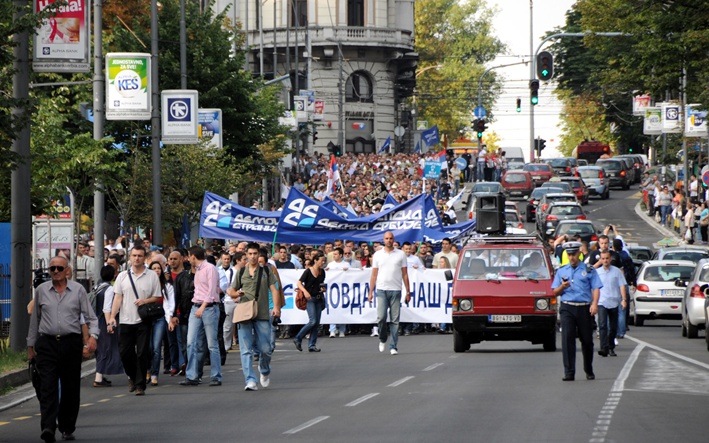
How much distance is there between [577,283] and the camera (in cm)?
1900

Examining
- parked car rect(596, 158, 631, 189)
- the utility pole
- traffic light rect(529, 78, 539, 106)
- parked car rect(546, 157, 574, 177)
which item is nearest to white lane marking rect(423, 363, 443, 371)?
the utility pole

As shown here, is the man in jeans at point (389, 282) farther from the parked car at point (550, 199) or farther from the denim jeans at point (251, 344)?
the parked car at point (550, 199)

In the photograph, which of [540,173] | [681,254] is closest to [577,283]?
[681,254]

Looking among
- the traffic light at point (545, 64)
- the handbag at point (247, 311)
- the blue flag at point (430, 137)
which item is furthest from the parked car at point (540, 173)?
the handbag at point (247, 311)

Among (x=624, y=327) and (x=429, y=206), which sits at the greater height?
(x=429, y=206)

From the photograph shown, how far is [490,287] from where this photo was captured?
23359mm

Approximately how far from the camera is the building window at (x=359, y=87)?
106 m

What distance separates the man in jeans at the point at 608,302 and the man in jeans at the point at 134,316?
776 cm

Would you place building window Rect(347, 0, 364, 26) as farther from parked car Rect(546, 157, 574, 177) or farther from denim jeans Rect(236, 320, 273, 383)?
denim jeans Rect(236, 320, 273, 383)

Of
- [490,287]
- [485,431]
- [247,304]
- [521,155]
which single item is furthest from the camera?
[521,155]

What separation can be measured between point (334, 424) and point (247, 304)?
4146 mm

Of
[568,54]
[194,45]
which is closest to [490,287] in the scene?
[194,45]

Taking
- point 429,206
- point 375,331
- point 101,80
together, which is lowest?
point 375,331

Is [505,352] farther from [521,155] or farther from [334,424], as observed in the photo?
[521,155]
